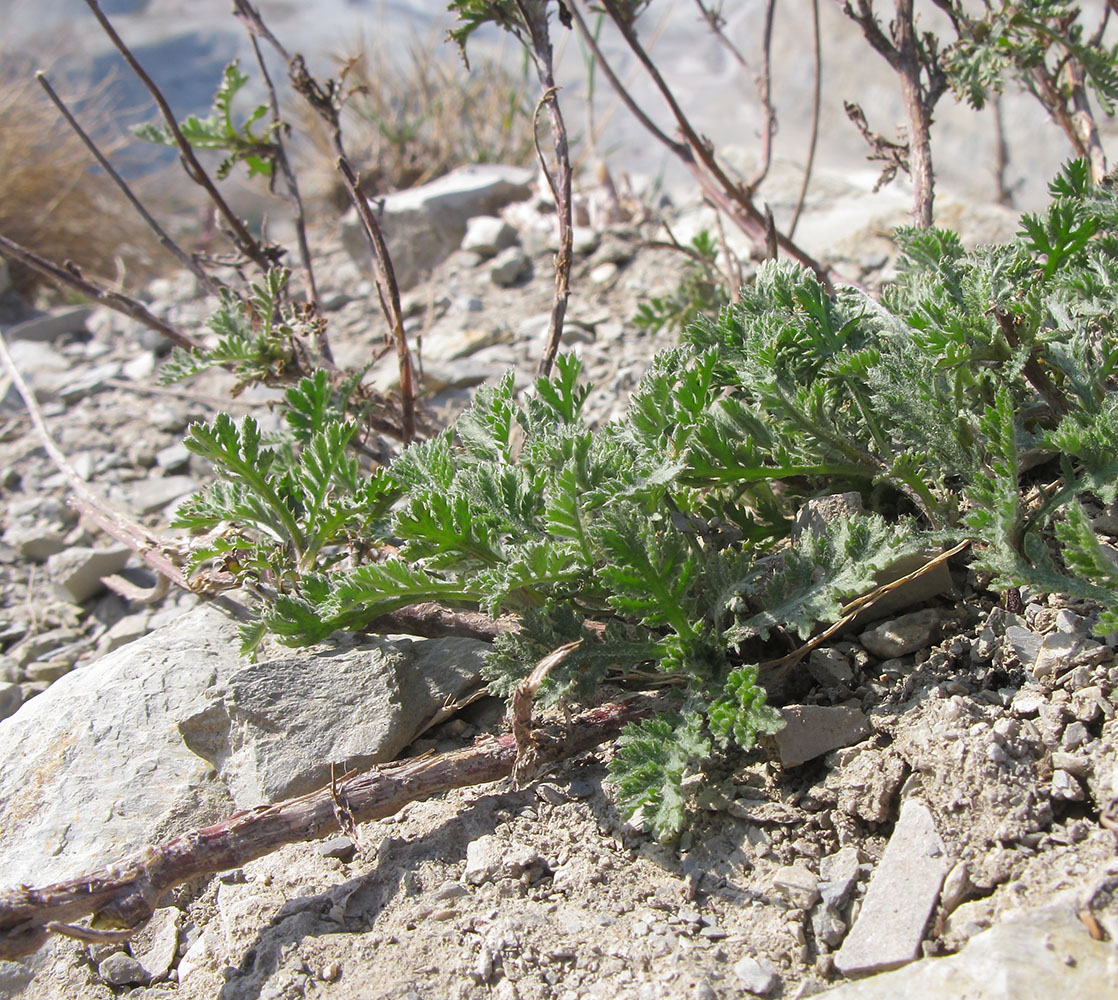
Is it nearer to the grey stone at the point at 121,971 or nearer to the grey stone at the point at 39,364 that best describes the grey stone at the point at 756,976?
the grey stone at the point at 121,971

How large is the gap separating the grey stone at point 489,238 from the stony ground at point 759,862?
342 cm

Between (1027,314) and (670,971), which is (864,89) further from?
(670,971)

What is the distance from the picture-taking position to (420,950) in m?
1.76

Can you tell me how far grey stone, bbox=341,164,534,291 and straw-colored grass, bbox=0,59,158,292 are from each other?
5.81 feet

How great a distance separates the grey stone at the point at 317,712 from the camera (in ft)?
7.13

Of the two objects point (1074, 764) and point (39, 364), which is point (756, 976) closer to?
point (1074, 764)

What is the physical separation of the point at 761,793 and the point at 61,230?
21.2 feet

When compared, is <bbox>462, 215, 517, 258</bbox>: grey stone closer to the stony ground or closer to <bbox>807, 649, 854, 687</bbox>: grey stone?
the stony ground

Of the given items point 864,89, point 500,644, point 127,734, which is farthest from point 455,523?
point 864,89

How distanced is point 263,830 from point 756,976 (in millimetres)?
956

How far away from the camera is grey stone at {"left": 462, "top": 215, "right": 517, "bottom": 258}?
521 cm

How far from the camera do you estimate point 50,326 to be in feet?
18.3

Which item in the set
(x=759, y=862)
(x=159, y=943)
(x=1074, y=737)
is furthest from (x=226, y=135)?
(x=1074, y=737)

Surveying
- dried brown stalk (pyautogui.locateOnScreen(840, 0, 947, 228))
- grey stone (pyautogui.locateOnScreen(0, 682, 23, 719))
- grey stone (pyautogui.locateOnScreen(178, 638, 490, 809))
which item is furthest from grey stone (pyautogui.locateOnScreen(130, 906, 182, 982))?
dried brown stalk (pyautogui.locateOnScreen(840, 0, 947, 228))
